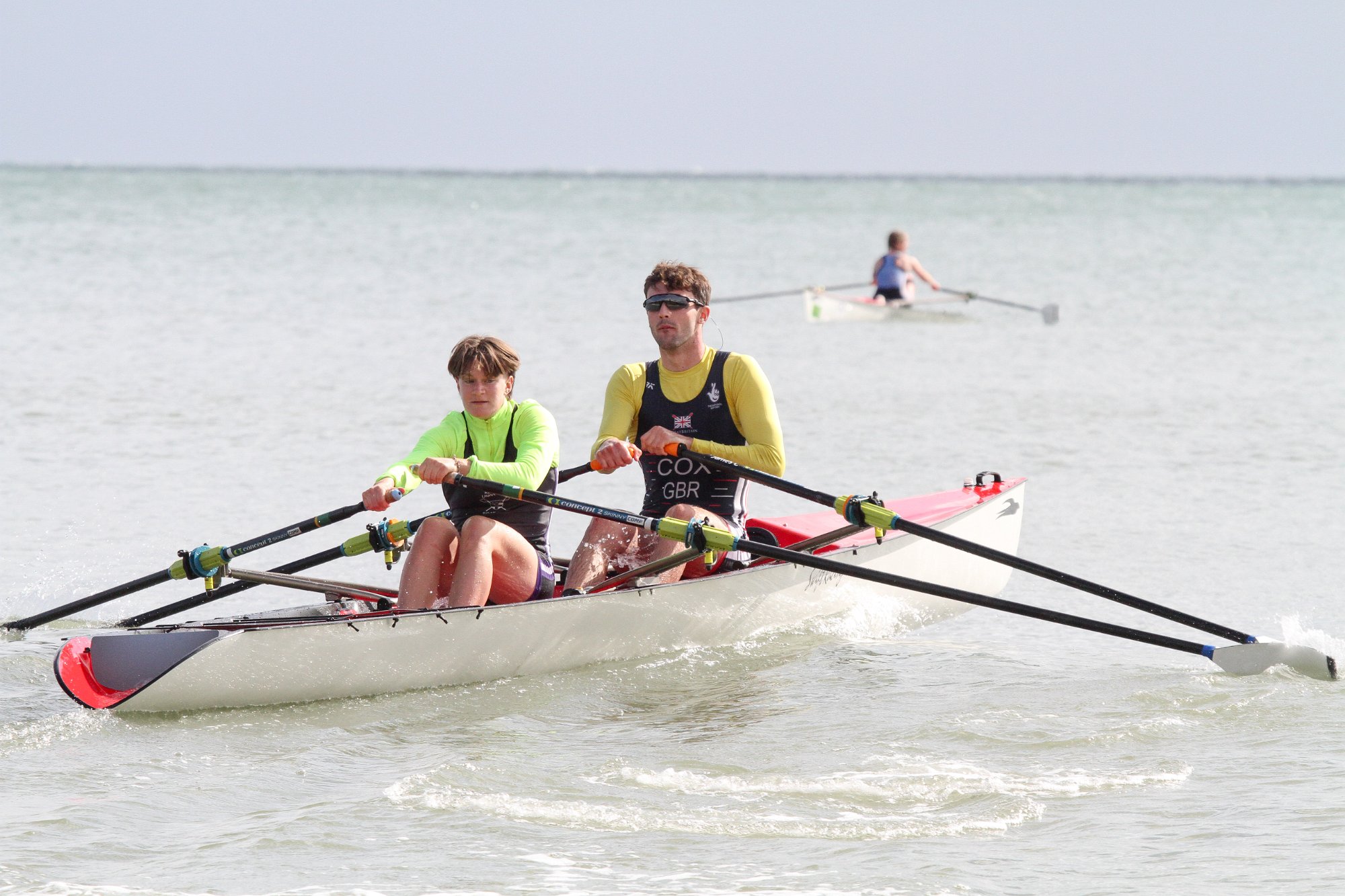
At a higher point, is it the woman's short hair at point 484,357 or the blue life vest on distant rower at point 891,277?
the blue life vest on distant rower at point 891,277

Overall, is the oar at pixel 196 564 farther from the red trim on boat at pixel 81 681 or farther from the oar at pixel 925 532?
the oar at pixel 925 532

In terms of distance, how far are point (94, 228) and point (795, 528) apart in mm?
36635

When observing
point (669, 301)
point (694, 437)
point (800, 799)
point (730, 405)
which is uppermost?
point (669, 301)

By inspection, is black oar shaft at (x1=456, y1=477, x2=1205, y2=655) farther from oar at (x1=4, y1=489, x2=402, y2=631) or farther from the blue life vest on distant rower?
the blue life vest on distant rower

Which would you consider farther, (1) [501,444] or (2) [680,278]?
(2) [680,278]

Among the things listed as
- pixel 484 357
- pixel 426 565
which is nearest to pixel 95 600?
pixel 426 565

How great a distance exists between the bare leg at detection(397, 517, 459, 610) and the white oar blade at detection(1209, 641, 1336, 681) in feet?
10.4

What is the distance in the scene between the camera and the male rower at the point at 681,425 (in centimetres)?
668

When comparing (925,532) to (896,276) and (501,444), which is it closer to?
(501,444)

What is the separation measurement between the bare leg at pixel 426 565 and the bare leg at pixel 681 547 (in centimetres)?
96

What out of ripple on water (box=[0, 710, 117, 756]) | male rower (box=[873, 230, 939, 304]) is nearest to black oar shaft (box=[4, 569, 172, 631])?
ripple on water (box=[0, 710, 117, 756])

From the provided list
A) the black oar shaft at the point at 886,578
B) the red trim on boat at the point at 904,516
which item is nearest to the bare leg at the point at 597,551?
the black oar shaft at the point at 886,578

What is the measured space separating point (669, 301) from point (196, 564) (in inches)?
87.3

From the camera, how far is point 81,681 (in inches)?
223
